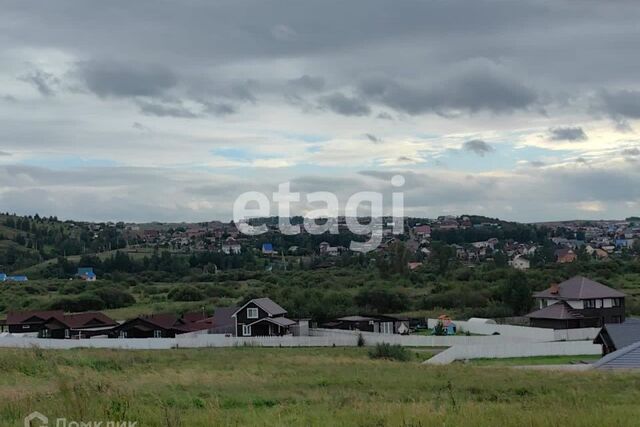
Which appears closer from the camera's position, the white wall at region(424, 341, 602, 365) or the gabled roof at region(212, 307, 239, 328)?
the white wall at region(424, 341, 602, 365)

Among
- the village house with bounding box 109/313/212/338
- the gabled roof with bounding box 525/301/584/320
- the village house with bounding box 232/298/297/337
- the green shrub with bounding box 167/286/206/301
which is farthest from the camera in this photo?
the green shrub with bounding box 167/286/206/301

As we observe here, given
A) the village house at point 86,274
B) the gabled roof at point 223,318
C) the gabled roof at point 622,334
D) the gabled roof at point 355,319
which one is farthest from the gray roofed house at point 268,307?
the village house at point 86,274

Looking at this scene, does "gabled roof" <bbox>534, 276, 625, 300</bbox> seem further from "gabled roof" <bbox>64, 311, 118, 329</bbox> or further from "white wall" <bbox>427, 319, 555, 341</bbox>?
"gabled roof" <bbox>64, 311, 118, 329</bbox>

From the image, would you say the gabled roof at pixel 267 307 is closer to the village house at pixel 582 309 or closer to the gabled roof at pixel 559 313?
the village house at pixel 582 309

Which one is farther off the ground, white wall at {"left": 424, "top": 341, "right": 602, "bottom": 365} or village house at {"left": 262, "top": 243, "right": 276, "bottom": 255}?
village house at {"left": 262, "top": 243, "right": 276, "bottom": 255}

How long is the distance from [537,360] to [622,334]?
4.23 meters

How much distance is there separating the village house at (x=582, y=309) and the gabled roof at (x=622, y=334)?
1175cm

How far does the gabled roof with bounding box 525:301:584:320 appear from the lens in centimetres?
4891

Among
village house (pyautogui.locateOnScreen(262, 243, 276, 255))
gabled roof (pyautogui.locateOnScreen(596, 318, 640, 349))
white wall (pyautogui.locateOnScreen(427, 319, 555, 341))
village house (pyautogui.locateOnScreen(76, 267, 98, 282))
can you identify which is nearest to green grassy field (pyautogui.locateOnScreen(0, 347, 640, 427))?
gabled roof (pyautogui.locateOnScreen(596, 318, 640, 349))

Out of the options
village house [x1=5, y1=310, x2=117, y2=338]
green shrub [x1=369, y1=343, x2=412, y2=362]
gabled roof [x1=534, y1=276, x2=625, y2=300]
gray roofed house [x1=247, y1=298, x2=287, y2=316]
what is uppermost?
gabled roof [x1=534, y1=276, x2=625, y2=300]

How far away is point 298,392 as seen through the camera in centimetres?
1920

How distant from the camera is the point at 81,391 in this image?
1109 centimetres

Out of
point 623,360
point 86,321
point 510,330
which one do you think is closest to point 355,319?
point 510,330

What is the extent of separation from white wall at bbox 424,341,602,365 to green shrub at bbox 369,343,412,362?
2.37m
